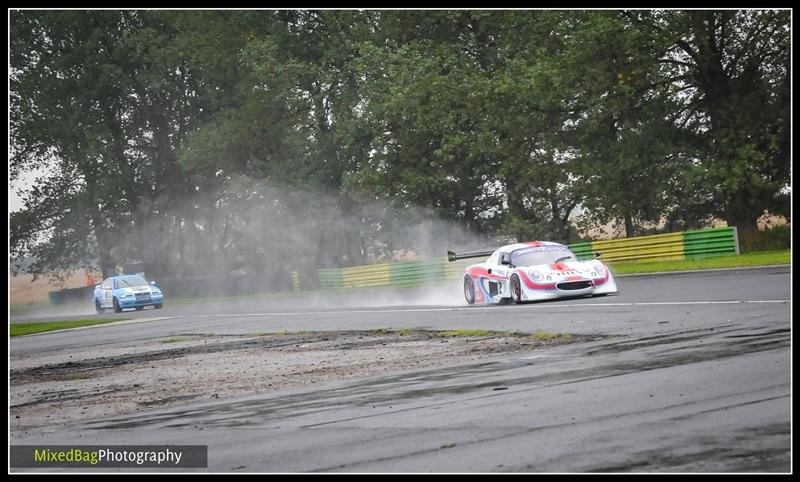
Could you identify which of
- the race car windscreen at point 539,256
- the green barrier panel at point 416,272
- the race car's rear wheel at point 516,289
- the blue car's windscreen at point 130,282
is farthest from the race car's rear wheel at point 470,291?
the blue car's windscreen at point 130,282

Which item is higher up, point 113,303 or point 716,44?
point 716,44

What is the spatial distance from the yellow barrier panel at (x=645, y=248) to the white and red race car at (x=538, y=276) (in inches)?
562

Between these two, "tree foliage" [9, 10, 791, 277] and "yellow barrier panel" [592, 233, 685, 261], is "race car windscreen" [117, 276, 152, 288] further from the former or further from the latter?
"yellow barrier panel" [592, 233, 685, 261]

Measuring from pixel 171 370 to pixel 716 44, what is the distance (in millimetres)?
30616

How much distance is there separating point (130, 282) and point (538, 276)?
93.5 feet

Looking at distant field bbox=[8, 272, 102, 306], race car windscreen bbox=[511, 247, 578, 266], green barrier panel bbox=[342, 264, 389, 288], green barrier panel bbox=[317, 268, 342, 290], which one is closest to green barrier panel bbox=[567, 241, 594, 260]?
green barrier panel bbox=[342, 264, 389, 288]

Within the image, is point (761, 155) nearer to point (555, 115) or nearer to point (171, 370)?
point (555, 115)

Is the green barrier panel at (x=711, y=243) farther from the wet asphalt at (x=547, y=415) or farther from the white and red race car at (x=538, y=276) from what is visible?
the wet asphalt at (x=547, y=415)

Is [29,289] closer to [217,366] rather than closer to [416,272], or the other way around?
[416,272]

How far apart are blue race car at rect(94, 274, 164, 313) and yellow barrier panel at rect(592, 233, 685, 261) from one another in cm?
1762

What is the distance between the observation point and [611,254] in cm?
4119

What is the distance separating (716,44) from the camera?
41.6 m
